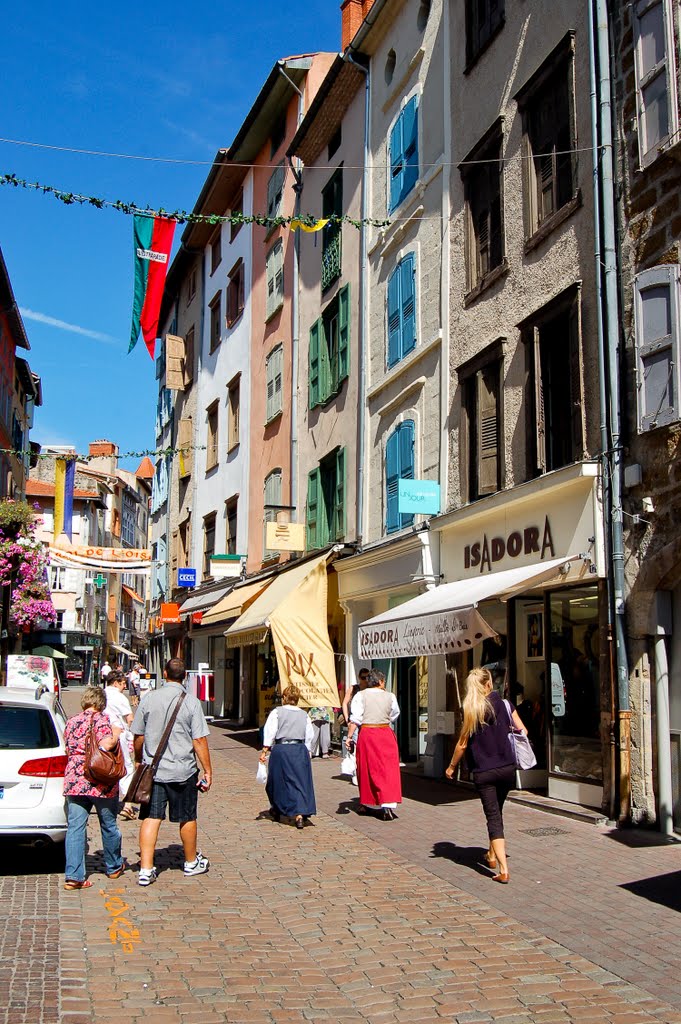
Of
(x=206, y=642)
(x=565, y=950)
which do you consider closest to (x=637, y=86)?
(x=565, y=950)

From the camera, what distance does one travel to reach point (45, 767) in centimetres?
868

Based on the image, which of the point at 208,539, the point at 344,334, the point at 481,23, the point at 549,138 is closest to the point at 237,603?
the point at 344,334

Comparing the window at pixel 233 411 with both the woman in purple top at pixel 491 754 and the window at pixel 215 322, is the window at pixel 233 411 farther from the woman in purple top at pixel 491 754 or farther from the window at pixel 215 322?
the woman in purple top at pixel 491 754

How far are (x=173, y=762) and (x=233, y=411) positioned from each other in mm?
22860

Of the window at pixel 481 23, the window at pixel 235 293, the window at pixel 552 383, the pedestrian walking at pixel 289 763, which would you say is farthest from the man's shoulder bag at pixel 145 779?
the window at pixel 235 293

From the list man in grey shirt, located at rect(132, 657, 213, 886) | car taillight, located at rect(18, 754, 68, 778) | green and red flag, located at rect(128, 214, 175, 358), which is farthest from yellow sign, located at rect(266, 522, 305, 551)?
man in grey shirt, located at rect(132, 657, 213, 886)

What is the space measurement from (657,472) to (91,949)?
674cm

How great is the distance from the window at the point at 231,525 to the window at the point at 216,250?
8.39 meters

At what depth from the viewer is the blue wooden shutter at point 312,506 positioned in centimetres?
2198

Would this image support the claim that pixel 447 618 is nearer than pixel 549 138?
Yes

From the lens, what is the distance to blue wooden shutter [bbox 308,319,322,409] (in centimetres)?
2228

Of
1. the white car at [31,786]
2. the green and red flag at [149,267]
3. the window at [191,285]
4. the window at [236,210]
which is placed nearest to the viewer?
the white car at [31,786]

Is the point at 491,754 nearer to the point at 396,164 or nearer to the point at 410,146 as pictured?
the point at 410,146

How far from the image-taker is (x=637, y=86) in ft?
35.4
